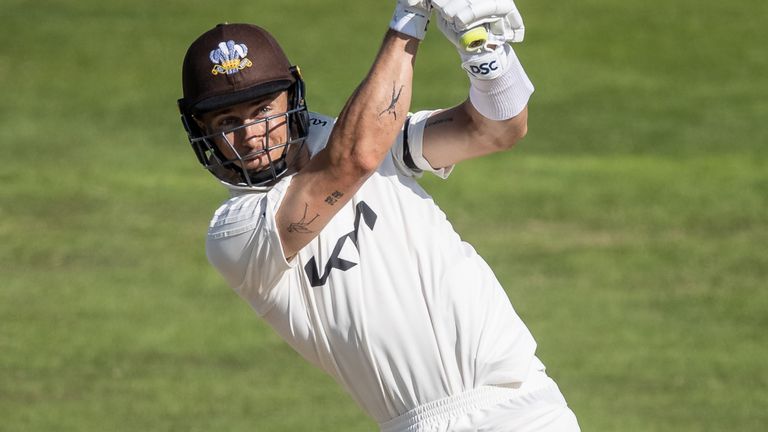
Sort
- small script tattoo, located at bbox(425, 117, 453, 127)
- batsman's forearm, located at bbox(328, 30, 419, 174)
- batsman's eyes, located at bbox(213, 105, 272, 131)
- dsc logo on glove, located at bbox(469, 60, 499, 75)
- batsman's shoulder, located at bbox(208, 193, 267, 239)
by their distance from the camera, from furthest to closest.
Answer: small script tattoo, located at bbox(425, 117, 453, 127) < batsman's eyes, located at bbox(213, 105, 272, 131) < batsman's shoulder, located at bbox(208, 193, 267, 239) < dsc logo on glove, located at bbox(469, 60, 499, 75) < batsman's forearm, located at bbox(328, 30, 419, 174)

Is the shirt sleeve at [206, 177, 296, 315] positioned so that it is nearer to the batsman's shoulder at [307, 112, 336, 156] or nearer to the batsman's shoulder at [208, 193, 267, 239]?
the batsman's shoulder at [208, 193, 267, 239]

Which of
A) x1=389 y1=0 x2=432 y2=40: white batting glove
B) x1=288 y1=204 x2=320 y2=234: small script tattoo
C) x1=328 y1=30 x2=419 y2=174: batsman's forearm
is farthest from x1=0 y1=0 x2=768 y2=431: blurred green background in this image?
x1=389 y1=0 x2=432 y2=40: white batting glove

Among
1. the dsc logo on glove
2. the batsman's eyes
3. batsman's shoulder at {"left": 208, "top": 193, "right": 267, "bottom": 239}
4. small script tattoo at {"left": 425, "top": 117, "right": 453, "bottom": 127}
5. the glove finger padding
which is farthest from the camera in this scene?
small script tattoo at {"left": 425, "top": 117, "right": 453, "bottom": 127}

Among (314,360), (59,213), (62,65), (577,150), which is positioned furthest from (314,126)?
(62,65)

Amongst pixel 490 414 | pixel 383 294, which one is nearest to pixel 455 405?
pixel 490 414

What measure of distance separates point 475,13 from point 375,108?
41cm

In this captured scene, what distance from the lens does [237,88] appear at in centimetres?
424

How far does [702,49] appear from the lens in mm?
17719

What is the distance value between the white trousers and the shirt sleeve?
60 centimetres

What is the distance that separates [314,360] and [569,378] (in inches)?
196

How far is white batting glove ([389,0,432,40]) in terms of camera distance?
389 centimetres

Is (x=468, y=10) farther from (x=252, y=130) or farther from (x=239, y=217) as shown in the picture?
(x=239, y=217)

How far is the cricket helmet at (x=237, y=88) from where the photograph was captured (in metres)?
4.24

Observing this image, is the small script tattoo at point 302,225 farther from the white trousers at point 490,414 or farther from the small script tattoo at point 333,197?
the white trousers at point 490,414
